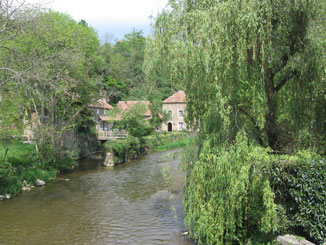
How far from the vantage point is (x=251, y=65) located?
26.1 feet

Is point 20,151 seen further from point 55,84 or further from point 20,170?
point 55,84

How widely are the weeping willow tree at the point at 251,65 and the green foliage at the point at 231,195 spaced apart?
0.81 m

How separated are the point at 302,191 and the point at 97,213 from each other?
28.0 feet

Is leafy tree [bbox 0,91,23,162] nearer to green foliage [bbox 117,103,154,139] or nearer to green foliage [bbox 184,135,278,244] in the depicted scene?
green foliage [bbox 184,135,278,244]

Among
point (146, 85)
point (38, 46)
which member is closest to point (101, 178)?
point (38, 46)

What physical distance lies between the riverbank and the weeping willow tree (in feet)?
33.1

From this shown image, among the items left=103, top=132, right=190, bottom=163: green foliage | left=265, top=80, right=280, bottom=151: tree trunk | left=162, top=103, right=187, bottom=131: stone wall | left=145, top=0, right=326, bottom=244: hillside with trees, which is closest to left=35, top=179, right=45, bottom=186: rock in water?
left=103, top=132, right=190, bottom=163: green foliage

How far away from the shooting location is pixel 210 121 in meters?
8.20

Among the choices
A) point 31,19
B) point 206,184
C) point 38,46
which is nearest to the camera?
point 206,184

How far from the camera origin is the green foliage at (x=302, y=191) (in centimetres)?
643

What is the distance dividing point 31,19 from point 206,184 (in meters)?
10.4

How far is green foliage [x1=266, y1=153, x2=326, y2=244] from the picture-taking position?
6.43 metres

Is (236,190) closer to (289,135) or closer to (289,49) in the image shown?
(289,135)

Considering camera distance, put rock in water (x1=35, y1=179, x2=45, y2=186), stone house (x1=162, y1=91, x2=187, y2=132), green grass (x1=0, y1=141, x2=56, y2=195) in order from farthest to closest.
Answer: stone house (x1=162, y1=91, x2=187, y2=132) < rock in water (x1=35, y1=179, x2=45, y2=186) < green grass (x1=0, y1=141, x2=56, y2=195)
